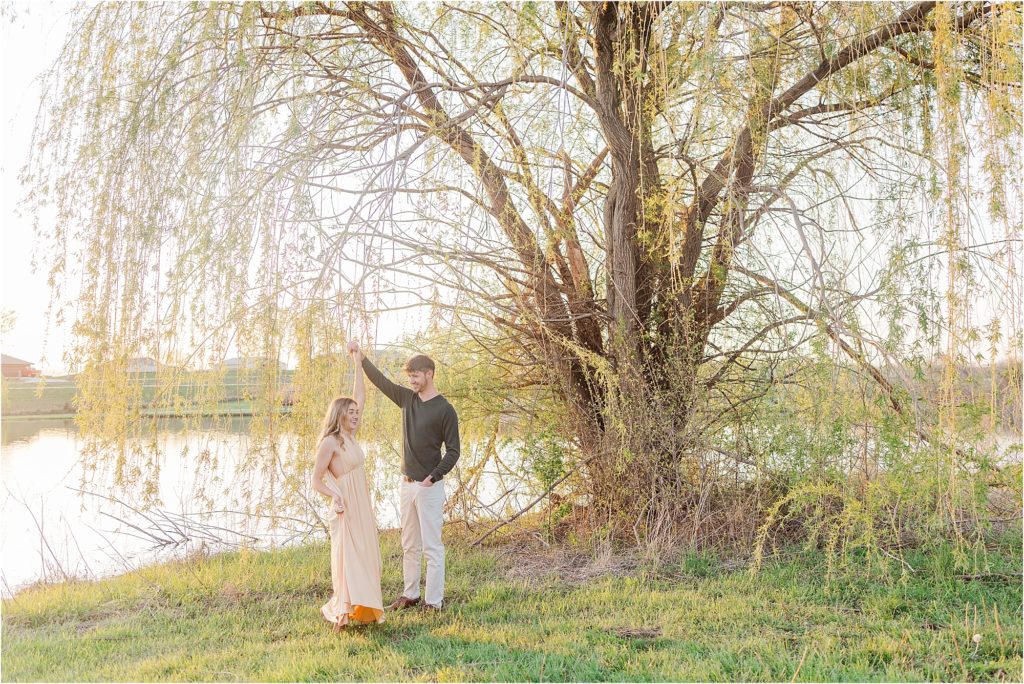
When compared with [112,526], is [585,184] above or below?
above

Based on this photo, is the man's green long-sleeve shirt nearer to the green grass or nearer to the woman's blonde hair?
the woman's blonde hair

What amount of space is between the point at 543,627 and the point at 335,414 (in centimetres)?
157

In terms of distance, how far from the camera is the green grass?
3674 millimetres

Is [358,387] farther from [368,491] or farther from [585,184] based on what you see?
[585,184]

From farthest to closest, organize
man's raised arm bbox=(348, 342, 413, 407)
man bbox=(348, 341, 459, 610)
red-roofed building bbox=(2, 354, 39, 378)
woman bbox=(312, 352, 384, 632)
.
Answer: man bbox=(348, 341, 459, 610), man's raised arm bbox=(348, 342, 413, 407), woman bbox=(312, 352, 384, 632), red-roofed building bbox=(2, 354, 39, 378)

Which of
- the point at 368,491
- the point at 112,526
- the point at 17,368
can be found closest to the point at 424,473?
the point at 368,491

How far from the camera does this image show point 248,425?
403cm

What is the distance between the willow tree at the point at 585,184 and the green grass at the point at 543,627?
98 centimetres

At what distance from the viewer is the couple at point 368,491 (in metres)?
4.21

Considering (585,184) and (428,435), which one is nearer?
(428,435)

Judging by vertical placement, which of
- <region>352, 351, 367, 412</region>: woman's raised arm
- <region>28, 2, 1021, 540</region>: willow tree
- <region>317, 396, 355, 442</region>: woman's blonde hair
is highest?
<region>28, 2, 1021, 540</region>: willow tree

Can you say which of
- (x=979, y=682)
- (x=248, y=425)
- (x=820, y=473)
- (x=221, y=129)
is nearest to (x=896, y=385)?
(x=820, y=473)

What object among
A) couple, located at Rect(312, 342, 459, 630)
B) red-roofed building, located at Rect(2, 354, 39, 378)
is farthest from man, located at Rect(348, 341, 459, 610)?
red-roofed building, located at Rect(2, 354, 39, 378)

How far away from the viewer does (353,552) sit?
13.8ft
